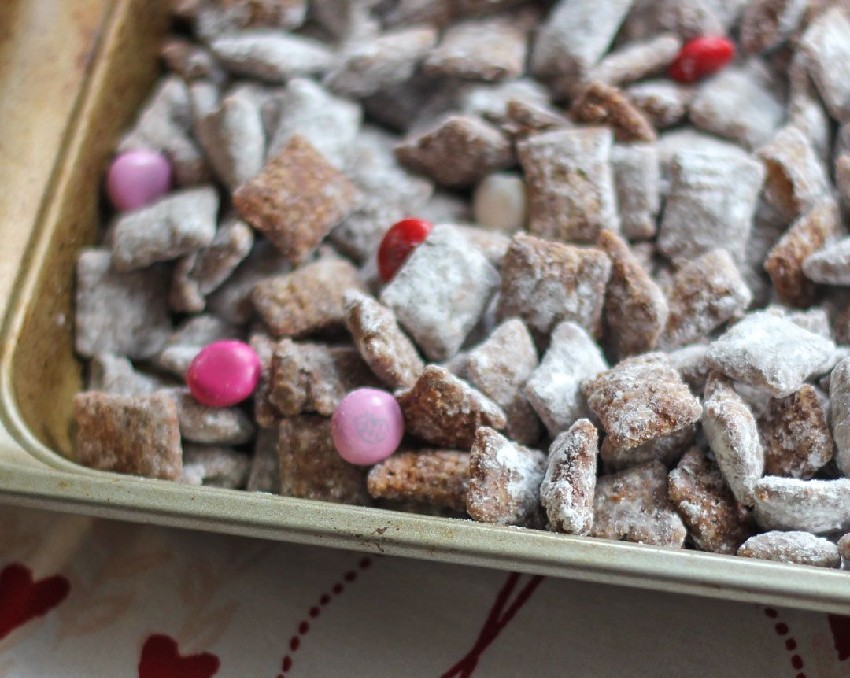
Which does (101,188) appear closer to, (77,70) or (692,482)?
(77,70)

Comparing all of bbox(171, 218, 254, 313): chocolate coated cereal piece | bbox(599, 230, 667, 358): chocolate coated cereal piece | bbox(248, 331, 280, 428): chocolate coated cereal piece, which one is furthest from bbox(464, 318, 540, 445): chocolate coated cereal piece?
bbox(171, 218, 254, 313): chocolate coated cereal piece

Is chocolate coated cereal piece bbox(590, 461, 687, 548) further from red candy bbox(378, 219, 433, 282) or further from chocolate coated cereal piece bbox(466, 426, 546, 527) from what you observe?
red candy bbox(378, 219, 433, 282)

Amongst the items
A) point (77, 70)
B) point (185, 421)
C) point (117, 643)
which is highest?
point (77, 70)

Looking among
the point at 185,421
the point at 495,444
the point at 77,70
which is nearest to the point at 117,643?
the point at 185,421

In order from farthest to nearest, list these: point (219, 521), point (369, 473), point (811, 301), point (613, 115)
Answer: point (613, 115)
point (811, 301)
point (369, 473)
point (219, 521)

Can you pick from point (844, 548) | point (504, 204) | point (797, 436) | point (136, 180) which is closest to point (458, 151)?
point (504, 204)

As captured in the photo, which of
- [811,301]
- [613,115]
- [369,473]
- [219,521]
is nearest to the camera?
[219,521]

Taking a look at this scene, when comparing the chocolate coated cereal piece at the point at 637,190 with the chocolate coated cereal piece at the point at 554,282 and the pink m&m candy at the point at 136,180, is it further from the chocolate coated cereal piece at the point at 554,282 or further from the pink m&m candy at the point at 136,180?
the pink m&m candy at the point at 136,180

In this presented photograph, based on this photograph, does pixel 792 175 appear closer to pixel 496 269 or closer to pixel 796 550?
pixel 496 269
